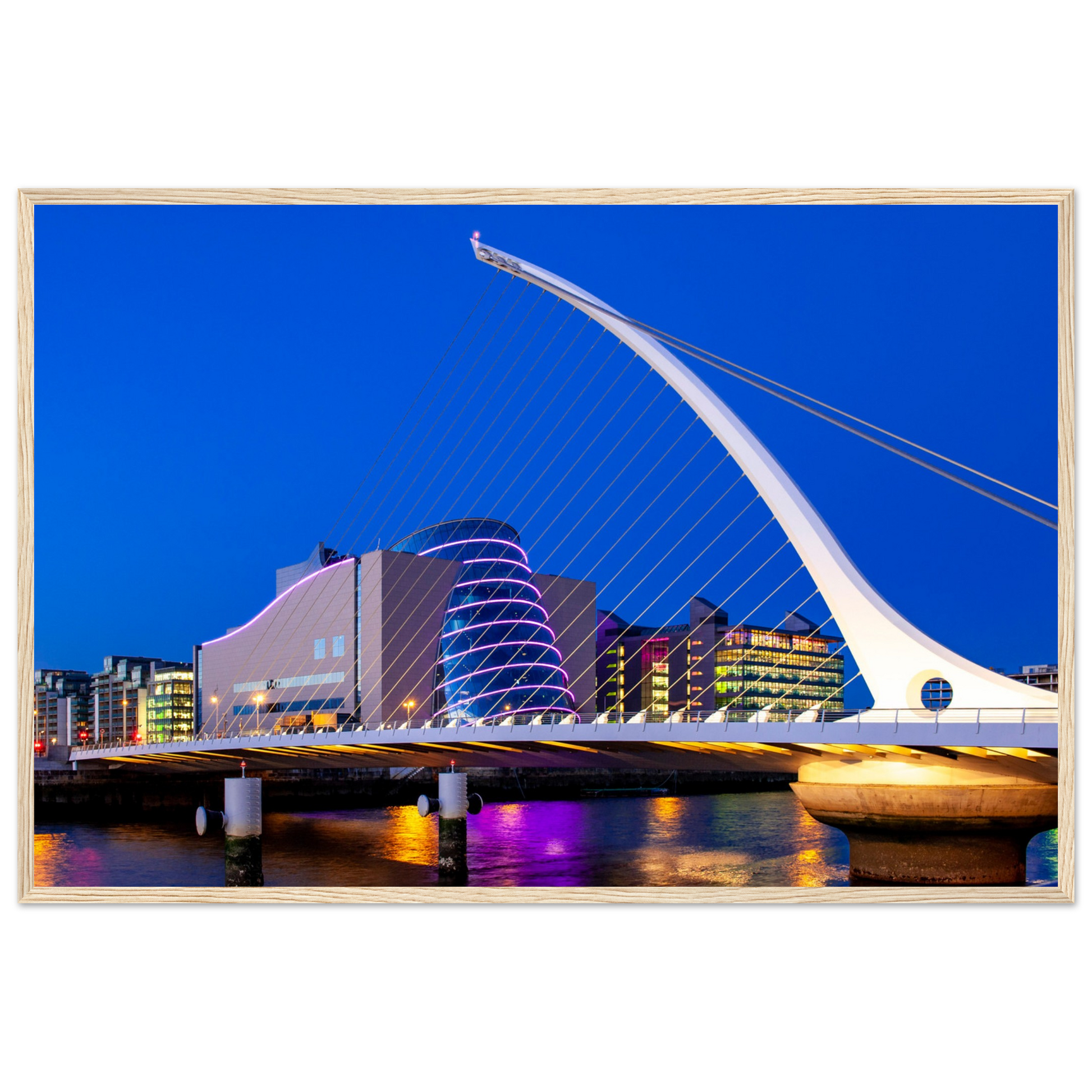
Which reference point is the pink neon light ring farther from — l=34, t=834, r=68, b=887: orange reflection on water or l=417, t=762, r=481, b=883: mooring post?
l=417, t=762, r=481, b=883: mooring post

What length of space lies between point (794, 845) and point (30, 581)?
17.4 metres

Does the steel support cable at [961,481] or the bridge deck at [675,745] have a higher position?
the steel support cable at [961,481]

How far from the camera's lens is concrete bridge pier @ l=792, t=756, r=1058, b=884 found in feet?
40.2

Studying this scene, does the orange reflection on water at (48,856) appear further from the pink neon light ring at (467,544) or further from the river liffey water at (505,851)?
the pink neon light ring at (467,544)

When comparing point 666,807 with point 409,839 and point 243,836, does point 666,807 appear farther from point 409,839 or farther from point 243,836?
point 243,836

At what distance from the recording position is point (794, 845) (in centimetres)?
2198

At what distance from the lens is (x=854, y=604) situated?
12219mm

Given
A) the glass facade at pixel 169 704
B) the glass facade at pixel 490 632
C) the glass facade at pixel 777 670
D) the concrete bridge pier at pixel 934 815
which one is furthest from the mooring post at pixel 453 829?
the glass facade at pixel 777 670

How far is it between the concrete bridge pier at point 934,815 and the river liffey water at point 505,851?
142 cm

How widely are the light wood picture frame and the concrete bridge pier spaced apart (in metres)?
4.19

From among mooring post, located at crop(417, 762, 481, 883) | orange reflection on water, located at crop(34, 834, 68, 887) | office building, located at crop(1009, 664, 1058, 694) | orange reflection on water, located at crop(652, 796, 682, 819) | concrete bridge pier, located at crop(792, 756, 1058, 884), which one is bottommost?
orange reflection on water, located at crop(652, 796, 682, 819)

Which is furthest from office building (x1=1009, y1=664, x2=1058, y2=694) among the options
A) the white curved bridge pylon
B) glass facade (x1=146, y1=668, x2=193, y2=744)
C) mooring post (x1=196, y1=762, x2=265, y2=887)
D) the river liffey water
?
glass facade (x1=146, y1=668, x2=193, y2=744)

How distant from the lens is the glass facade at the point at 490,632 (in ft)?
141

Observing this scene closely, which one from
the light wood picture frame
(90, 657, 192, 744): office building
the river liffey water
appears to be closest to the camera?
the light wood picture frame
